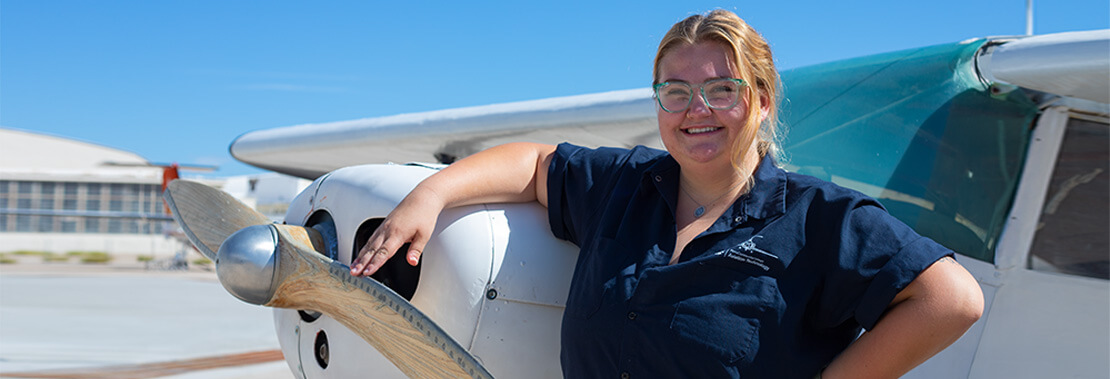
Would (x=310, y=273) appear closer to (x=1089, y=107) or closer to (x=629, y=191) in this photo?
(x=629, y=191)

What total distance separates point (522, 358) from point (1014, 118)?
215 centimetres

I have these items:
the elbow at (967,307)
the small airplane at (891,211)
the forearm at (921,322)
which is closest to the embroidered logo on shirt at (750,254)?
the forearm at (921,322)

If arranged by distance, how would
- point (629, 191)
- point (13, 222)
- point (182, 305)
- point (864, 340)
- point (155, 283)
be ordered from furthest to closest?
1. point (13, 222)
2. point (155, 283)
3. point (182, 305)
4. point (629, 191)
5. point (864, 340)

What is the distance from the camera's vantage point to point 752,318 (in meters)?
1.60

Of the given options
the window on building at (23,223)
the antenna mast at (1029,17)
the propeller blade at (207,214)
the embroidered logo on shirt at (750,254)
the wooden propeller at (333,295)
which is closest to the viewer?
the embroidered logo on shirt at (750,254)

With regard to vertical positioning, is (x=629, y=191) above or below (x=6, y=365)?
above

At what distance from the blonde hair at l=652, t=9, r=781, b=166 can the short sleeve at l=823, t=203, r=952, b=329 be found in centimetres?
31

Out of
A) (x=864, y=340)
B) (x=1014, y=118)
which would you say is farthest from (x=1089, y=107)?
(x=864, y=340)

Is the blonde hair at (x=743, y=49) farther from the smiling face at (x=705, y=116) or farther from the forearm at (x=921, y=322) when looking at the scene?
the forearm at (x=921, y=322)

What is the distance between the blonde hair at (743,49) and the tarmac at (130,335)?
4735 millimetres

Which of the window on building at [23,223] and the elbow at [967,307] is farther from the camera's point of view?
the window on building at [23,223]

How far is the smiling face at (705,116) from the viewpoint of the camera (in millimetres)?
1756

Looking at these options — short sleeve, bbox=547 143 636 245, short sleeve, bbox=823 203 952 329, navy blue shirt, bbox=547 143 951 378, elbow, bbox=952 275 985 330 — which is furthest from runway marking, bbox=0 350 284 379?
elbow, bbox=952 275 985 330

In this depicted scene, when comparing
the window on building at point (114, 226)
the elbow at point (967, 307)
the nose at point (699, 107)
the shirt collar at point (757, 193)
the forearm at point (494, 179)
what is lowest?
the window on building at point (114, 226)
